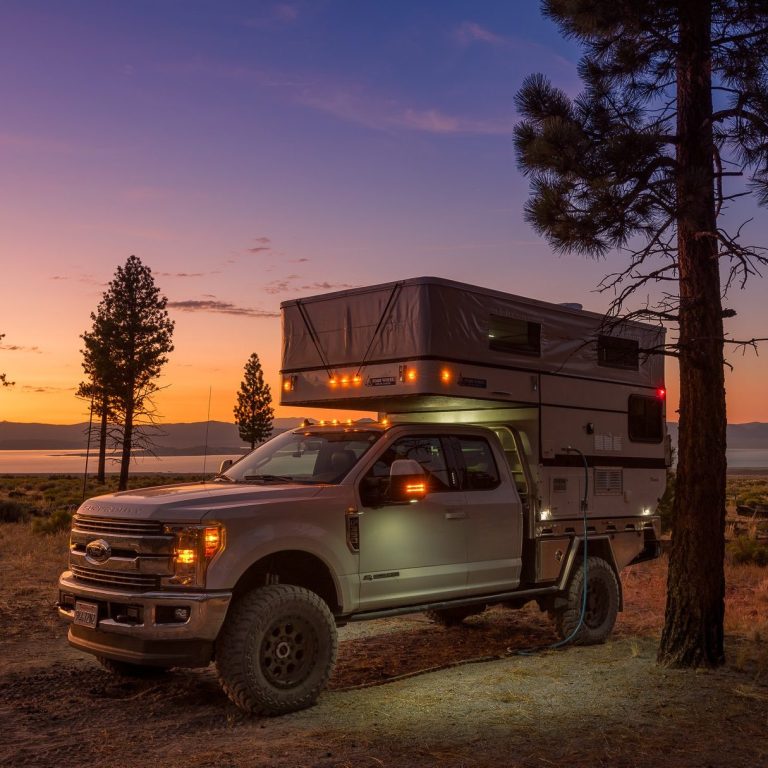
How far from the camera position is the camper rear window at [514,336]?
8977 millimetres

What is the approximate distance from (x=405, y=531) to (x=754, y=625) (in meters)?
4.75

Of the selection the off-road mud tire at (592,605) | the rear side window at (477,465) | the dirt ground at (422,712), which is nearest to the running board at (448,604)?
the off-road mud tire at (592,605)

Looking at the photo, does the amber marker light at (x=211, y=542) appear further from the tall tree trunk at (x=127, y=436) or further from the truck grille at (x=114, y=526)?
the tall tree trunk at (x=127, y=436)

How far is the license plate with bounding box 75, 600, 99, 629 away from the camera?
269 inches

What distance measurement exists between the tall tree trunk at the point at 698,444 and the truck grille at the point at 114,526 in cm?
461

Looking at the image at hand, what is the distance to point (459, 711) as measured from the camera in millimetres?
6746

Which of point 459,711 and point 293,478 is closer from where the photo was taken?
point 459,711

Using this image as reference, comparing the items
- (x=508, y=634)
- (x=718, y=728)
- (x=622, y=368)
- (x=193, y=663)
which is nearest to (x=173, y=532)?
(x=193, y=663)

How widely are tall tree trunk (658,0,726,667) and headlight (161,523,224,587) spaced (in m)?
4.26

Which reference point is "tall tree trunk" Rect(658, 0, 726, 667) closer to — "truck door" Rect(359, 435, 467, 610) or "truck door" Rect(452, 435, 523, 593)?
"truck door" Rect(452, 435, 523, 593)

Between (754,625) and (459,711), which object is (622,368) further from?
(459,711)

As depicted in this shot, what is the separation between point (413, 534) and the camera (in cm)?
788

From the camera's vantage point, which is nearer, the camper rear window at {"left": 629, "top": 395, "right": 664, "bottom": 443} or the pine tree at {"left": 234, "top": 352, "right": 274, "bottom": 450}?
the camper rear window at {"left": 629, "top": 395, "right": 664, "bottom": 443}

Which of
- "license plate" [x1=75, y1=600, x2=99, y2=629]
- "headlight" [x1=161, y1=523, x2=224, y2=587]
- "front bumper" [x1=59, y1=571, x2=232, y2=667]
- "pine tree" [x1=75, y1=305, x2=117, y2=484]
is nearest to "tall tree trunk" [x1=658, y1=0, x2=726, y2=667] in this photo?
"front bumper" [x1=59, y1=571, x2=232, y2=667]
